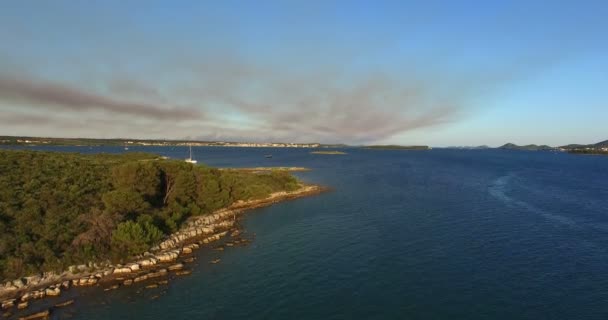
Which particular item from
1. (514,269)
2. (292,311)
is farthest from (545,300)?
(292,311)

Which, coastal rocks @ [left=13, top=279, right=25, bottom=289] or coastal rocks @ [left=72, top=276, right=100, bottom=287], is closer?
coastal rocks @ [left=13, top=279, right=25, bottom=289]

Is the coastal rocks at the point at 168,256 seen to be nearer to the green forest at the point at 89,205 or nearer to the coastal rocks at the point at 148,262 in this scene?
the coastal rocks at the point at 148,262

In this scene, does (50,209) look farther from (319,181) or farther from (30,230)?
(319,181)

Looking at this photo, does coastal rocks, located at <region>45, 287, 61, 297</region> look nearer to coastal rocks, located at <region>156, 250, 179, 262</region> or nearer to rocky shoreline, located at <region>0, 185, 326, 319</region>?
rocky shoreline, located at <region>0, 185, 326, 319</region>

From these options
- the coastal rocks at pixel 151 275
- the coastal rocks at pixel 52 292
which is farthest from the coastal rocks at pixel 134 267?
the coastal rocks at pixel 52 292

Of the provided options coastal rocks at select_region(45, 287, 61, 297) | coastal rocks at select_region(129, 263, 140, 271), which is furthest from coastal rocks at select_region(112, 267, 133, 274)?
coastal rocks at select_region(45, 287, 61, 297)
